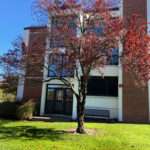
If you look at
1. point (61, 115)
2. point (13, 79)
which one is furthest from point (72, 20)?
point (61, 115)

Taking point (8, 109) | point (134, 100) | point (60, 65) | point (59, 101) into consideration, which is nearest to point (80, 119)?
point (60, 65)

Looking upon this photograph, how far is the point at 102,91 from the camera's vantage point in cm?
2114

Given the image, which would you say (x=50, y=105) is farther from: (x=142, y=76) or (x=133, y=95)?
(x=142, y=76)

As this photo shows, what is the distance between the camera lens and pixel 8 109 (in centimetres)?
1972

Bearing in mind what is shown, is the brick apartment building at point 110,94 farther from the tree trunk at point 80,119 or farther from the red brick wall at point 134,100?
the tree trunk at point 80,119

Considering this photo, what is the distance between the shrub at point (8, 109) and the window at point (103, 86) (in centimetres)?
700

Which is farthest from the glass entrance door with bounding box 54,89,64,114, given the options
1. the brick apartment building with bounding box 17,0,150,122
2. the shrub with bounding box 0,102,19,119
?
the shrub with bounding box 0,102,19,119

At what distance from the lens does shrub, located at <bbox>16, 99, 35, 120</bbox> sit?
62.4ft

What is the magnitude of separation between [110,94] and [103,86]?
1.00 meters

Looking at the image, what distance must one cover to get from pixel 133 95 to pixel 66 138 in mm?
9986

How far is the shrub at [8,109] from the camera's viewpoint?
1944 cm

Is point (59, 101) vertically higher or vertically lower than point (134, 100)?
lower

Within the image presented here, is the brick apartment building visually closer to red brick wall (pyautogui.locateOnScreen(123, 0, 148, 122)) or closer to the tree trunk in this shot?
red brick wall (pyautogui.locateOnScreen(123, 0, 148, 122))

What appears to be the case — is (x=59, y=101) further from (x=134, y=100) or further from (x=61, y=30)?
(x=61, y=30)
